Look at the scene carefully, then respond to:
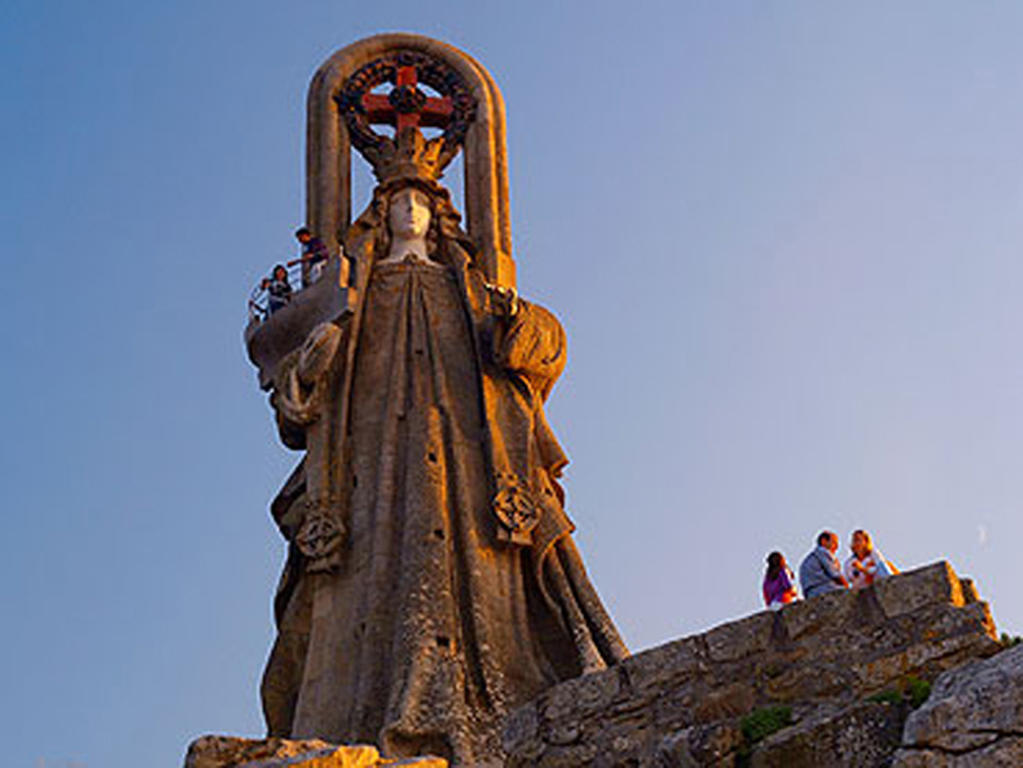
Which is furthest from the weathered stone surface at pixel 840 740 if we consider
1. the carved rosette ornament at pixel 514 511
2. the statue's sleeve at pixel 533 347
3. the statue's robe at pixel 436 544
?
the statue's sleeve at pixel 533 347

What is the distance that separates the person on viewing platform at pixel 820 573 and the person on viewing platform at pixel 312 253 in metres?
7.56

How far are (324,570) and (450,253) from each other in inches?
160

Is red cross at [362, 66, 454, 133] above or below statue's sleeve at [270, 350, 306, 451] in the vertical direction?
above

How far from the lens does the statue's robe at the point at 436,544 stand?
1246 cm

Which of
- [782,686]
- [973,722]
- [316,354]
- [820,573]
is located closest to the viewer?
[973,722]

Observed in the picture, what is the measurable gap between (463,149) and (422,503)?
5547mm

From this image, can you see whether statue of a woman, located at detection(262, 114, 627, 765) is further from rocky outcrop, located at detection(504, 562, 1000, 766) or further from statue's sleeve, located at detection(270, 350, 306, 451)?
rocky outcrop, located at detection(504, 562, 1000, 766)

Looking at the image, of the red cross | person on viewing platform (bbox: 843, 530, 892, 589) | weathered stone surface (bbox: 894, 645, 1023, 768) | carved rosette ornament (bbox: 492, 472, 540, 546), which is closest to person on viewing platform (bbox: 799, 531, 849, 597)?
person on viewing platform (bbox: 843, 530, 892, 589)

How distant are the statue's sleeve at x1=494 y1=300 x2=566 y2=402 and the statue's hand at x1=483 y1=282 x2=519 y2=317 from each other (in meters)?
0.06

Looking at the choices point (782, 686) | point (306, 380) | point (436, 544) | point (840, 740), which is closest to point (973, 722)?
point (840, 740)

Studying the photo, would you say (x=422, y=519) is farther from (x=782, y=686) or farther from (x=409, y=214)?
(x=782, y=686)

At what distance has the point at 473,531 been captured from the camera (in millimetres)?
13711

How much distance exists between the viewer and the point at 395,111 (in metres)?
17.9

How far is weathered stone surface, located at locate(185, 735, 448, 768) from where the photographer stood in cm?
645
